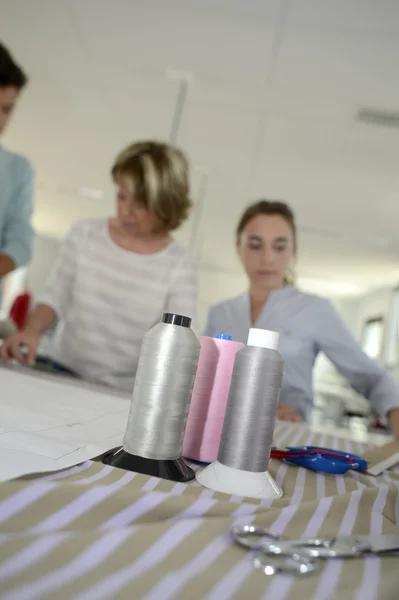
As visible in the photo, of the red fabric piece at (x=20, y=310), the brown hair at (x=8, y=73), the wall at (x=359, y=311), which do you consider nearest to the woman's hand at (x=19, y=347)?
the brown hair at (x=8, y=73)

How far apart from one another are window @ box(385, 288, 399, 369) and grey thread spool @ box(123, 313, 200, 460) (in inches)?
258

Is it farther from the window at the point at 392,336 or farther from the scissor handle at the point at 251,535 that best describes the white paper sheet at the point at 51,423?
the window at the point at 392,336

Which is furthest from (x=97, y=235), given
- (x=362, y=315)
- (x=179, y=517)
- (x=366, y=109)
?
(x=362, y=315)

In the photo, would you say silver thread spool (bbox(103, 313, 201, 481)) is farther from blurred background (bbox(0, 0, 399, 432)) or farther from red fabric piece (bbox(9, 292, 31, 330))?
red fabric piece (bbox(9, 292, 31, 330))

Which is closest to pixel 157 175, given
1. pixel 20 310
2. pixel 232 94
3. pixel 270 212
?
pixel 270 212

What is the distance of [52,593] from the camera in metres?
0.26

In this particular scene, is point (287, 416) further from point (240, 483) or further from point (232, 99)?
point (232, 99)

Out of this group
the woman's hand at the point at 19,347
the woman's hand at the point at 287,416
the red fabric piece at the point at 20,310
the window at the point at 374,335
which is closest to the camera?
the woman's hand at the point at 19,347

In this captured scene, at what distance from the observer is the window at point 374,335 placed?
7.74 m

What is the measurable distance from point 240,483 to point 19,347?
857mm

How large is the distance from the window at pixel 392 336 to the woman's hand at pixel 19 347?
6108mm

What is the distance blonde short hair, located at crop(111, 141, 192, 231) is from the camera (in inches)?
51.0

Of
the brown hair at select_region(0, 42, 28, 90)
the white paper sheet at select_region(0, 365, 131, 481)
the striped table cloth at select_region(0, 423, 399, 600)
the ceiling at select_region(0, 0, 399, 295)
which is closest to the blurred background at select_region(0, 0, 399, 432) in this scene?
the ceiling at select_region(0, 0, 399, 295)

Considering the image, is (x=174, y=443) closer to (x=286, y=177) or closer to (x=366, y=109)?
(x=366, y=109)
